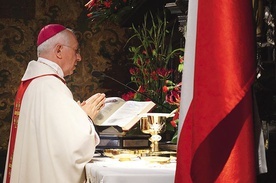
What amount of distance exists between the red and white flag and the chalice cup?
169 cm

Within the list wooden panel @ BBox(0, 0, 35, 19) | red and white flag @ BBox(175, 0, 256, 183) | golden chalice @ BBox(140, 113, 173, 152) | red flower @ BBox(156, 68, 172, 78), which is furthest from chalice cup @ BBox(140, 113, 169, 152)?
wooden panel @ BBox(0, 0, 35, 19)

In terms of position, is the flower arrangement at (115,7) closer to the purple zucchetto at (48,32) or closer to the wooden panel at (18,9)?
the purple zucchetto at (48,32)

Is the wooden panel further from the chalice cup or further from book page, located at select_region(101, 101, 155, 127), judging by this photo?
the chalice cup

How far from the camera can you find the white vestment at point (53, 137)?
2.85 metres

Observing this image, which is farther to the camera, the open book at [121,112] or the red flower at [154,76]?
the red flower at [154,76]

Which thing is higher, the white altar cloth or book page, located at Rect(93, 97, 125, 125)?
book page, located at Rect(93, 97, 125, 125)

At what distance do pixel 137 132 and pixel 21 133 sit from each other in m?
0.77

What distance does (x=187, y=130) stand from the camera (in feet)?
5.00

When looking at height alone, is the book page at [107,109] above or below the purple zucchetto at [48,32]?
below

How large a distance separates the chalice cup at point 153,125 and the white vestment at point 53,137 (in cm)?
36

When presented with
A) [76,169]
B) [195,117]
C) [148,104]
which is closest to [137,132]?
[148,104]

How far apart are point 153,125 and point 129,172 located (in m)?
0.61

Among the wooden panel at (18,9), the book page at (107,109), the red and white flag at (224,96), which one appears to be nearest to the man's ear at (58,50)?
the book page at (107,109)

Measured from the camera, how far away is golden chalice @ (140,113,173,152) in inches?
123
